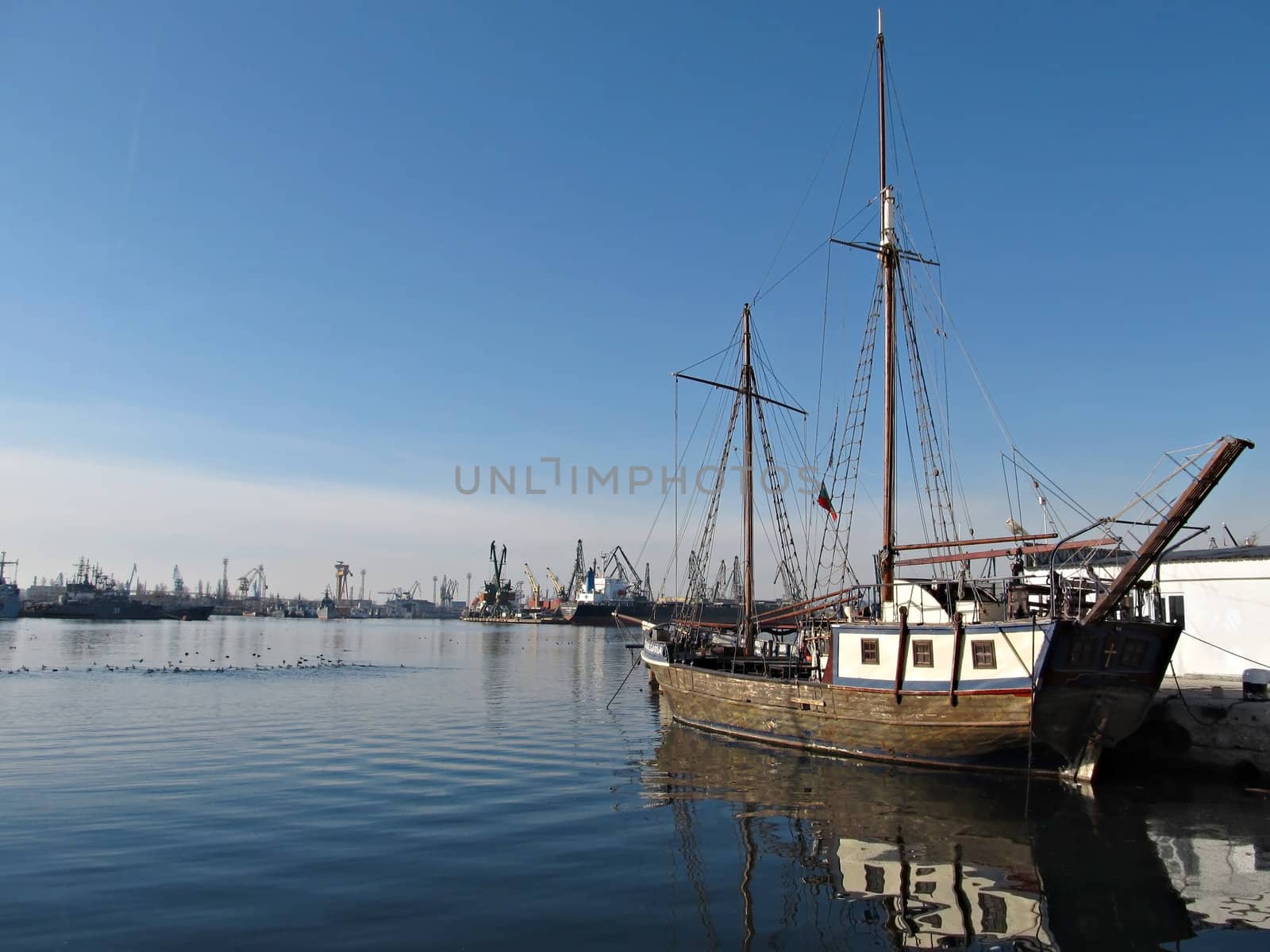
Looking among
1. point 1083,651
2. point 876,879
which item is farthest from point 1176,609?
point 876,879

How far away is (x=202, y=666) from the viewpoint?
69.0m

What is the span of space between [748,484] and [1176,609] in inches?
768

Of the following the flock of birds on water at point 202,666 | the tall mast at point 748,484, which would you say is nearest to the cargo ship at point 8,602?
the flock of birds on water at point 202,666

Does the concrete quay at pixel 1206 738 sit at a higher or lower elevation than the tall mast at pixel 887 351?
lower

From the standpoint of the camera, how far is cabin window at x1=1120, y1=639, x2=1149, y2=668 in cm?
2345

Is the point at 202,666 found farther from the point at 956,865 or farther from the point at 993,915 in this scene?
the point at 993,915

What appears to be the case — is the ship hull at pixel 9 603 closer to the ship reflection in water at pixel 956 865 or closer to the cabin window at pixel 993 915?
the ship reflection in water at pixel 956 865

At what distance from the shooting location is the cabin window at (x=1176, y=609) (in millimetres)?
32750

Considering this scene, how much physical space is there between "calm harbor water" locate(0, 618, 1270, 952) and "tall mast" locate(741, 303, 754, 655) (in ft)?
29.2

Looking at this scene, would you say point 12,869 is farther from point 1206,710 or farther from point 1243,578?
point 1243,578

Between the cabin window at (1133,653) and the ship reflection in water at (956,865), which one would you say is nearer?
the ship reflection in water at (956,865)

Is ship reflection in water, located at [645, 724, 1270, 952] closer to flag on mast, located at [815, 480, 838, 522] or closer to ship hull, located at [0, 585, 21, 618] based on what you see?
flag on mast, located at [815, 480, 838, 522]

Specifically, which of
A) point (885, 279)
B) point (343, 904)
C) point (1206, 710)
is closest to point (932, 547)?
point (1206, 710)

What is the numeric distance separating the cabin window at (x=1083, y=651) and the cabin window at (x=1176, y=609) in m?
12.9
